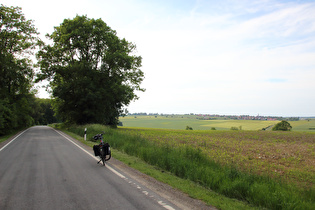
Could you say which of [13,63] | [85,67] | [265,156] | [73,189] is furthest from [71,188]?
[13,63]

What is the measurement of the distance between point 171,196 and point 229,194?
5.30 ft

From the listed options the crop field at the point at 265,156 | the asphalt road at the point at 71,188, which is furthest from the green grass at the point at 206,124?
the asphalt road at the point at 71,188

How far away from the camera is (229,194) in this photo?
5.12m

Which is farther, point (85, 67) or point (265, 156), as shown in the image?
point (85, 67)

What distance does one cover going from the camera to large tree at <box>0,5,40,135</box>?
86.4 ft

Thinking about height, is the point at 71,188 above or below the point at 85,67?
below

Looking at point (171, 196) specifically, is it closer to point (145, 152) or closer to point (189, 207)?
point (189, 207)

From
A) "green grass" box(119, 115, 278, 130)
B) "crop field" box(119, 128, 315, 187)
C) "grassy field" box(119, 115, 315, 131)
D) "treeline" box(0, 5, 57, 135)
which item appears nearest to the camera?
"crop field" box(119, 128, 315, 187)

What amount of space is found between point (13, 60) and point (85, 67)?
11.7m

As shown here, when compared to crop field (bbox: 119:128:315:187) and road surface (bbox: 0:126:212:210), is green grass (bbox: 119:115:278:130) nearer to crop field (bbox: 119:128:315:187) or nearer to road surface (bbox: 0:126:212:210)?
crop field (bbox: 119:128:315:187)

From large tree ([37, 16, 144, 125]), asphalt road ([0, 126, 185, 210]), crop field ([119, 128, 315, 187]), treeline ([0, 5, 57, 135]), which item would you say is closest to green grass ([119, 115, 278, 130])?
large tree ([37, 16, 144, 125])

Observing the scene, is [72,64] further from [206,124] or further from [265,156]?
[206,124]

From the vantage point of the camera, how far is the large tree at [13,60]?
26.3 meters

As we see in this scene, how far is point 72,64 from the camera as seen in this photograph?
29281mm
